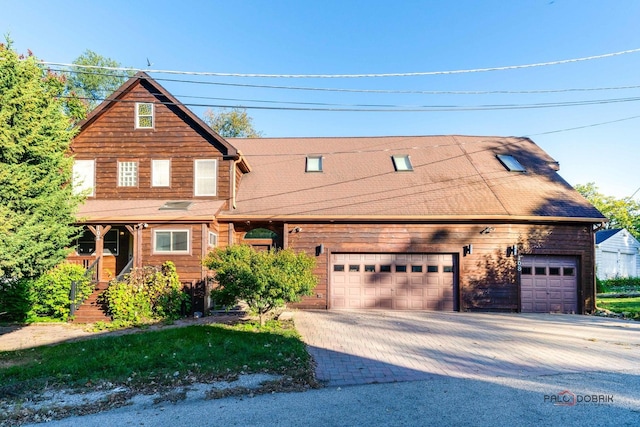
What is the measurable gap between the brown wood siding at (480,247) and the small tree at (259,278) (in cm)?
374

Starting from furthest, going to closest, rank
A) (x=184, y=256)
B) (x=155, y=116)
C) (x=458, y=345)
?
1. (x=155, y=116)
2. (x=184, y=256)
3. (x=458, y=345)

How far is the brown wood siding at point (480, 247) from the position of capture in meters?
12.9

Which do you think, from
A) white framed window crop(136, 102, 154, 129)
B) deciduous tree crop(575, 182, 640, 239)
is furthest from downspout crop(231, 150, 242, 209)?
deciduous tree crop(575, 182, 640, 239)

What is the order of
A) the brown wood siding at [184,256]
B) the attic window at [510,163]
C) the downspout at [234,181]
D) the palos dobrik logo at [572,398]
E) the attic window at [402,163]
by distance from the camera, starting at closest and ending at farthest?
the palos dobrik logo at [572,398] < the brown wood siding at [184,256] < the downspout at [234,181] < the attic window at [510,163] < the attic window at [402,163]

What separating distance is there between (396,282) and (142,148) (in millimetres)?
10421

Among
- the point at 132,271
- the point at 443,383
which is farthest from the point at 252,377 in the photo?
the point at 132,271

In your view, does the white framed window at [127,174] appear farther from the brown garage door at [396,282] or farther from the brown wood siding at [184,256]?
the brown garage door at [396,282]

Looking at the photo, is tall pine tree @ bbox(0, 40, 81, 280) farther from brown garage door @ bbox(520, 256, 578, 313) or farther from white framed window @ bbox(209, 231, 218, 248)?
brown garage door @ bbox(520, 256, 578, 313)

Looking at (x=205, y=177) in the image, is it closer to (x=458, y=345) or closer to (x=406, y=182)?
(x=406, y=182)

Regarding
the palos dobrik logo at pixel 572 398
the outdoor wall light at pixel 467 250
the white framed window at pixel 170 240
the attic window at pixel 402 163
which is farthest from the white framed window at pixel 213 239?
the palos dobrik logo at pixel 572 398

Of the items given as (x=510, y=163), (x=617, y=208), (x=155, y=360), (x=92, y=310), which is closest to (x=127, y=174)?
(x=92, y=310)

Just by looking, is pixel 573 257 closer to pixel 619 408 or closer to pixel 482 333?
pixel 482 333

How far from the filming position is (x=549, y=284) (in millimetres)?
13047

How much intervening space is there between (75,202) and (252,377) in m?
8.34
